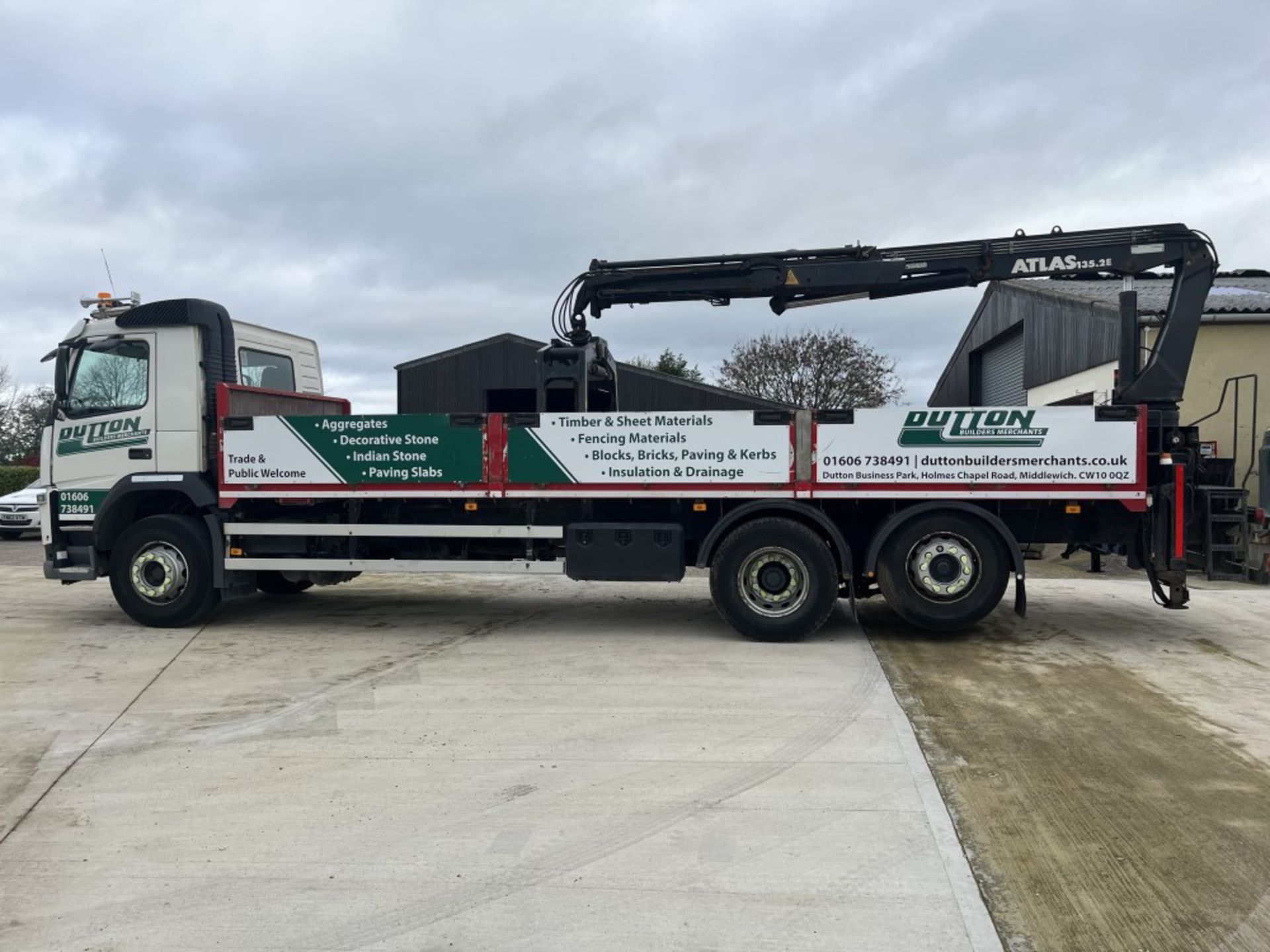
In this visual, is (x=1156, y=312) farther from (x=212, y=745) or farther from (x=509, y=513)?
(x=212, y=745)

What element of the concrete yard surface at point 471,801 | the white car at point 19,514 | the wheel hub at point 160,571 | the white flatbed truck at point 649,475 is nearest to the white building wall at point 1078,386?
the white flatbed truck at point 649,475

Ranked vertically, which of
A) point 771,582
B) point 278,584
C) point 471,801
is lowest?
point 471,801

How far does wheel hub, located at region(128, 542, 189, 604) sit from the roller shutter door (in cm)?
1999

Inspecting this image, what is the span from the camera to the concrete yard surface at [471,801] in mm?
3340

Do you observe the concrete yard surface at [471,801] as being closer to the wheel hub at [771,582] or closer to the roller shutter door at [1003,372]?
the wheel hub at [771,582]

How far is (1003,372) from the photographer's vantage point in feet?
83.8

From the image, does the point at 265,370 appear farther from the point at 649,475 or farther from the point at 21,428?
the point at 21,428

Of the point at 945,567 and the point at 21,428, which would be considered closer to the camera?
the point at 945,567

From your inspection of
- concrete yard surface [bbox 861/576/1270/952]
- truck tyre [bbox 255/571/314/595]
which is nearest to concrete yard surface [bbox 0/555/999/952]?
concrete yard surface [bbox 861/576/1270/952]

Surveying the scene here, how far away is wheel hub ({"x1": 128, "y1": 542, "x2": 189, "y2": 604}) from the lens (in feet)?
28.7

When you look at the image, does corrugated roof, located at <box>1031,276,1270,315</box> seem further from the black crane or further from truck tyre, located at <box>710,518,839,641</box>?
truck tyre, located at <box>710,518,839,641</box>

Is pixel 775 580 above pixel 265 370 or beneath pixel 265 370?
beneath

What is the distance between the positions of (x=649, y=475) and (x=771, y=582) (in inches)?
56.1

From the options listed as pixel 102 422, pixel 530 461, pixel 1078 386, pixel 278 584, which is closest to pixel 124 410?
pixel 102 422
